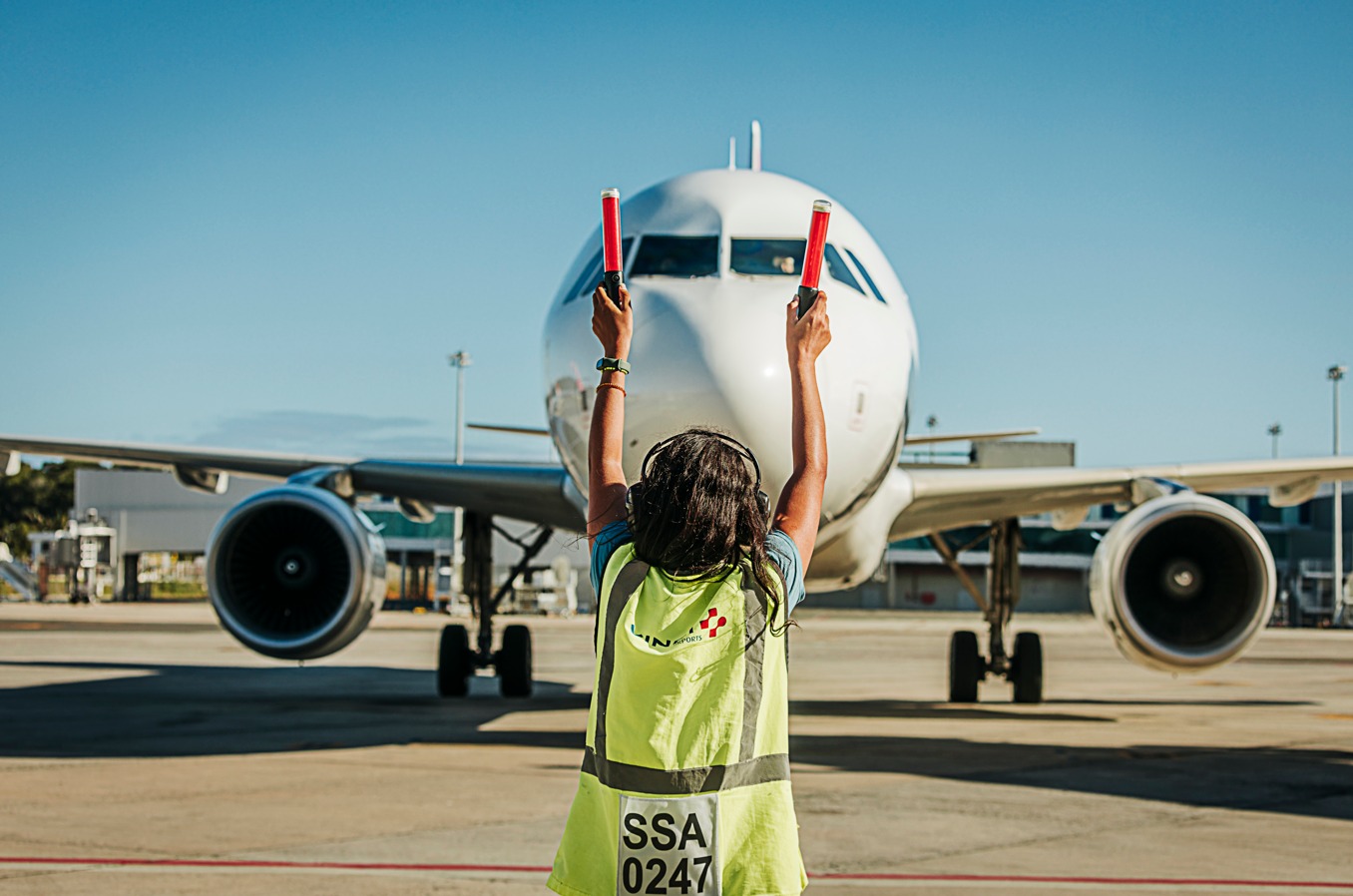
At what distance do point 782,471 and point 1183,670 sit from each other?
488 cm

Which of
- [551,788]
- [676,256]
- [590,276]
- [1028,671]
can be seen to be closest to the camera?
[551,788]

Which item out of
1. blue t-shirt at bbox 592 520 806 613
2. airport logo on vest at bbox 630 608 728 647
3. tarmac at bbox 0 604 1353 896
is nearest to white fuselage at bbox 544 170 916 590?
tarmac at bbox 0 604 1353 896

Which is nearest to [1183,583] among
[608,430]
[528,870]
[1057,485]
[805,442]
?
[1057,485]

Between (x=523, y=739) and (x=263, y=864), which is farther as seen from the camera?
(x=523, y=739)

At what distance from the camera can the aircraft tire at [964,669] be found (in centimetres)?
1330

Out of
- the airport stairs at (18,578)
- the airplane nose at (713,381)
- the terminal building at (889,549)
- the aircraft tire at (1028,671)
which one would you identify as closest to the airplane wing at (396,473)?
the airplane nose at (713,381)

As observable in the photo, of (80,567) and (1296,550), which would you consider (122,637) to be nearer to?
(80,567)

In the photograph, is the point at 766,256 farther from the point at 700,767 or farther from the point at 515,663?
the point at 515,663

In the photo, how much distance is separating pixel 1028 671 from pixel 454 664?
216 inches

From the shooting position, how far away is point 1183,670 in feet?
33.6

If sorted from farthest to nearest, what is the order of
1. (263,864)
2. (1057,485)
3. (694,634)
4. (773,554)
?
1. (1057,485)
2. (263,864)
3. (773,554)
4. (694,634)

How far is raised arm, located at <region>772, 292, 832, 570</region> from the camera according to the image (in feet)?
7.88

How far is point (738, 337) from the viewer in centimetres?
691

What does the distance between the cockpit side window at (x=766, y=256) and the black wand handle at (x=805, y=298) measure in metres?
5.10
